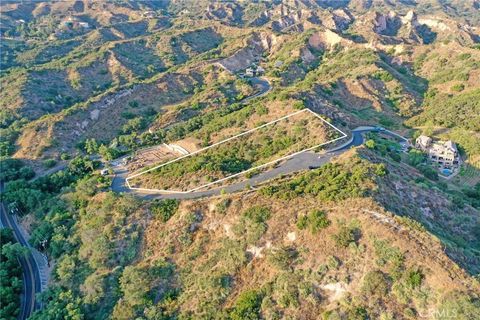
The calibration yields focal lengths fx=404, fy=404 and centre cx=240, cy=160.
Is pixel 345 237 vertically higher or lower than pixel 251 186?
higher

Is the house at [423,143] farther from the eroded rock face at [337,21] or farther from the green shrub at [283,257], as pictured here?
the eroded rock face at [337,21]

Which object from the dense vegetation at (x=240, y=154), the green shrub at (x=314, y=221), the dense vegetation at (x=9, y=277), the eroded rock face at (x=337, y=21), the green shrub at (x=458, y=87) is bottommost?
the eroded rock face at (x=337, y=21)

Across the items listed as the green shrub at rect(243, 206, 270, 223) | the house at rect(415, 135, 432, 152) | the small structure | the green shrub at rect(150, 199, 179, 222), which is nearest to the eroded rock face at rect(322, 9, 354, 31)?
the small structure

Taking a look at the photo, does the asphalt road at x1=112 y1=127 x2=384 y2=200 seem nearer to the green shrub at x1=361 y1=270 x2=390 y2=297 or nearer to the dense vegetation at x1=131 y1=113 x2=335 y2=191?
the dense vegetation at x1=131 y1=113 x2=335 y2=191

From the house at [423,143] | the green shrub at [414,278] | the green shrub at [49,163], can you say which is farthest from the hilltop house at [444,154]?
the green shrub at [49,163]

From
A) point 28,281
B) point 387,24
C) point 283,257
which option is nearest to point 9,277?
point 28,281

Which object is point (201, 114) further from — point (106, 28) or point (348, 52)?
point (106, 28)

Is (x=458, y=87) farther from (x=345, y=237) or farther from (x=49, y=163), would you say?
(x=49, y=163)
